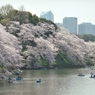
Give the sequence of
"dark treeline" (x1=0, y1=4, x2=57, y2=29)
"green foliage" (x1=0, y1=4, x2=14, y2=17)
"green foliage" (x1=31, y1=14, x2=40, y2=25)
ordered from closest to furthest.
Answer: "dark treeline" (x1=0, y1=4, x2=57, y2=29), "green foliage" (x1=31, y1=14, x2=40, y2=25), "green foliage" (x1=0, y1=4, x2=14, y2=17)

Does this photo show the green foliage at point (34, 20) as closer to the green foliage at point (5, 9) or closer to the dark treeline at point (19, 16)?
the dark treeline at point (19, 16)

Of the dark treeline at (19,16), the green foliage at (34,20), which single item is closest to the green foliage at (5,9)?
the dark treeline at (19,16)

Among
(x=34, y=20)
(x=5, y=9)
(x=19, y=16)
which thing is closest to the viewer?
(x=19, y=16)

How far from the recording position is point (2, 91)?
3319cm

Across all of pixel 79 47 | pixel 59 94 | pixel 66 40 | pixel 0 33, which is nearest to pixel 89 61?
pixel 79 47

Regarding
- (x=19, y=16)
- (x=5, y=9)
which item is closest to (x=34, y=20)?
(x=19, y=16)

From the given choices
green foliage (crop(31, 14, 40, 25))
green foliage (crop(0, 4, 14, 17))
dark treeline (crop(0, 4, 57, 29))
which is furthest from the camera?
green foliage (crop(0, 4, 14, 17))

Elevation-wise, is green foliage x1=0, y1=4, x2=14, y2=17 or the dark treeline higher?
green foliage x1=0, y1=4, x2=14, y2=17

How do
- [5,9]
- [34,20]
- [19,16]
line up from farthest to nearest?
[5,9]
[34,20]
[19,16]

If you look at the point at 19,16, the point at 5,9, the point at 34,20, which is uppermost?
the point at 5,9

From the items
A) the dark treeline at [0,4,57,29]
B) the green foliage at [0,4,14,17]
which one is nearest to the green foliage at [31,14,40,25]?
the dark treeline at [0,4,57,29]

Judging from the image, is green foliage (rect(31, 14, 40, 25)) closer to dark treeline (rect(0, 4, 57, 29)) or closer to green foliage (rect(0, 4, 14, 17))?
dark treeline (rect(0, 4, 57, 29))

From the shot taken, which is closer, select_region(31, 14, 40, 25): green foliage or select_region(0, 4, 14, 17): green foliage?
select_region(31, 14, 40, 25): green foliage

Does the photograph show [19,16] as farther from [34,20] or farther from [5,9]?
[5,9]
